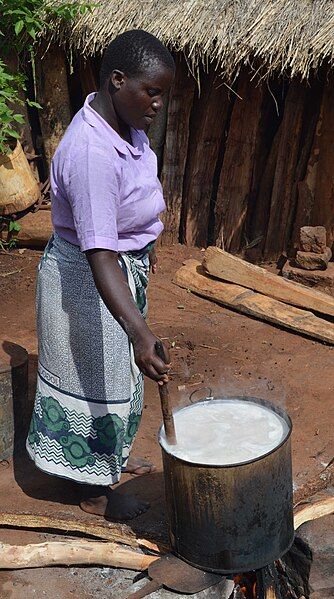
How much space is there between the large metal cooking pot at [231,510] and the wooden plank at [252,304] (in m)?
2.87

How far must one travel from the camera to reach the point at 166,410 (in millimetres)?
3010

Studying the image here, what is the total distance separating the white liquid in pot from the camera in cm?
308

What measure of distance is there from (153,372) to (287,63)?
416 cm

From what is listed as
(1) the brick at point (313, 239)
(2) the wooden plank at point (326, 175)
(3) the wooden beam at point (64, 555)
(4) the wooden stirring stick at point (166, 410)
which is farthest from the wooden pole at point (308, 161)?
(4) the wooden stirring stick at point (166, 410)

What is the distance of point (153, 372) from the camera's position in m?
2.84

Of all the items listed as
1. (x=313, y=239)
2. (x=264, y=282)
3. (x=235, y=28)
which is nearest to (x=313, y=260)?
(x=313, y=239)

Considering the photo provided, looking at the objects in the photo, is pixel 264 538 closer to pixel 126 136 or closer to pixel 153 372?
pixel 153 372

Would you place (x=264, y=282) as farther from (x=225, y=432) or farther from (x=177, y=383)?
(x=225, y=432)

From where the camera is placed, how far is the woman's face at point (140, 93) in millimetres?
2947

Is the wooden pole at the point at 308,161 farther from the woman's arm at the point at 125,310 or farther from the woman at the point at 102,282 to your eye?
the woman's arm at the point at 125,310

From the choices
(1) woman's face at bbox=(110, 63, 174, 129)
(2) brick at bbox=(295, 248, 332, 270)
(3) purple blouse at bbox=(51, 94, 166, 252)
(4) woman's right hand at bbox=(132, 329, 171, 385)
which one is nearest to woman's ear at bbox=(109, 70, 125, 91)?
(1) woman's face at bbox=(110, 63, 174, 129)

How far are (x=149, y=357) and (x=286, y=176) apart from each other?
462 cm

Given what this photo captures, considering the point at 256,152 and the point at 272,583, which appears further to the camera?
the point at 256,152

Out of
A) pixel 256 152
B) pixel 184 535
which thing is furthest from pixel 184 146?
pixel 184 535
